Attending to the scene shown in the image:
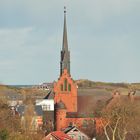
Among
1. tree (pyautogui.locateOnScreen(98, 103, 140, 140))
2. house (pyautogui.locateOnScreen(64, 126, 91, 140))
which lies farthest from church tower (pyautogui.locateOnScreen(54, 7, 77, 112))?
tree (pyautogui.locateOnScreen(98, 103, 140, 140))

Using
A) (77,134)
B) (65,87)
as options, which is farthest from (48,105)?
(77,134)

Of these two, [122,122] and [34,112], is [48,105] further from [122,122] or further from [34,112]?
[122,122]

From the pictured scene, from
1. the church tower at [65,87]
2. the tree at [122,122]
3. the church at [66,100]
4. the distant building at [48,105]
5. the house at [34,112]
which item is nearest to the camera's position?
the tree at [122,122]

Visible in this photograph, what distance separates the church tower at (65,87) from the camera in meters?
97.7

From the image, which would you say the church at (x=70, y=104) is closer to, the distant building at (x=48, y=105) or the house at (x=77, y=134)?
the distant building at (x=48, y=105)

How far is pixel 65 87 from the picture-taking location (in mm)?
99250

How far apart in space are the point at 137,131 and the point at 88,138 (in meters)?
9.19

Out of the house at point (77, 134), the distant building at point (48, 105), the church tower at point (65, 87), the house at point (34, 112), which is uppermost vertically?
the church tower at point (65, 87)

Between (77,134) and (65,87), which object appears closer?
(77,134)

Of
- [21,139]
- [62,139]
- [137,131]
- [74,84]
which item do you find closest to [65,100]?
[74,84]

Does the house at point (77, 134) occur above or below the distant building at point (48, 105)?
below

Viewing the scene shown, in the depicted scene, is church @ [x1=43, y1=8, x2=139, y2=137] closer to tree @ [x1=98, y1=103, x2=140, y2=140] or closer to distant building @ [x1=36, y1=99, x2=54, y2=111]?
distant building @ [x1=36, y1=99, x2=54, y2=111]

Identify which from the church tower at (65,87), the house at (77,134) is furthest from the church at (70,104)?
the house at (77,134)

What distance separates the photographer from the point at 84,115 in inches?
3974
